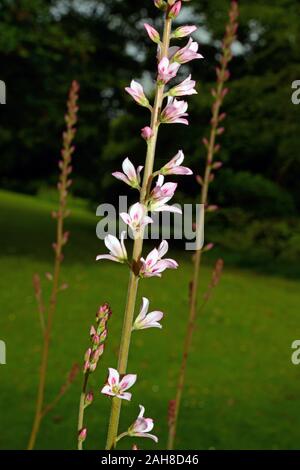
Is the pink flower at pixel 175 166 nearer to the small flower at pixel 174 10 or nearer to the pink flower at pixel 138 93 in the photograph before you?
the pink flower at pixel 138 93

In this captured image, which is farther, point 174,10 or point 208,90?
point 208,90

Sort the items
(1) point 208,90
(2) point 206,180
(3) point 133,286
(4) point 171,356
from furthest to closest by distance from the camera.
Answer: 1. (1) point 208,90
2. (4) point 171,356
3. (2) point 206,180
4. (3) point 133,286

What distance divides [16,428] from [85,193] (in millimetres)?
25920

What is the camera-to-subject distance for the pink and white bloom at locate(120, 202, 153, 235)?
3.80ft

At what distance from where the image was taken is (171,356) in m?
10.5

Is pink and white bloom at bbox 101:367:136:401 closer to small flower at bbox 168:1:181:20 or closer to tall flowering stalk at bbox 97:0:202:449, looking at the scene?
tall flowering stalk at bbox 97:0:202:449

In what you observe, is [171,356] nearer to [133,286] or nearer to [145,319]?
[145,319]

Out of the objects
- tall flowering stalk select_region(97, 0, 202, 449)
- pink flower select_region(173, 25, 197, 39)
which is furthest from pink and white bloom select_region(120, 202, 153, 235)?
pink flower select_region(173, 25, 197, 39)

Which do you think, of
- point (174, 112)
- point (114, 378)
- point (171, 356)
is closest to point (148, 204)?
point (174, 112)

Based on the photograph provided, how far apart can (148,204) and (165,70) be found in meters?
0.21

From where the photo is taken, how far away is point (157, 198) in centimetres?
121

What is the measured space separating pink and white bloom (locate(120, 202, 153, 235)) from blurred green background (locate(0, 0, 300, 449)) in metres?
5.93
